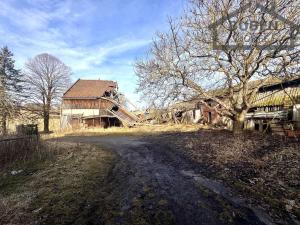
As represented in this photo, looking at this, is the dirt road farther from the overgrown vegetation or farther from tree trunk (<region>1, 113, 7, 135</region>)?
tree trunk (<region>1, 113, 7, 135</region>)

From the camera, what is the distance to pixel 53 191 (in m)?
6.23

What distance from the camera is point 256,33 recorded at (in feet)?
35.8

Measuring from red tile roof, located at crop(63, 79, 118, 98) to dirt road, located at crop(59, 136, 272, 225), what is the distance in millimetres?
28246

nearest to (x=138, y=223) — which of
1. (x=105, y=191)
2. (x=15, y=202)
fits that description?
(x=105, y=191)

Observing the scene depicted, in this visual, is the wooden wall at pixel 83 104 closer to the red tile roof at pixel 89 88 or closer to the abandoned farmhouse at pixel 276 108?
the red tile roof at pixel 89 88

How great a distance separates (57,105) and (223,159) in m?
34.2

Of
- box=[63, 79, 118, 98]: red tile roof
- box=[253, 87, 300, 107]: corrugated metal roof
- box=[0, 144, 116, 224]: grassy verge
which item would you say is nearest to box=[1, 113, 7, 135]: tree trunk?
box=[0, 144, 116, 224]: grassy verge

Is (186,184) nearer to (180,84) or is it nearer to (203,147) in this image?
(203,147)

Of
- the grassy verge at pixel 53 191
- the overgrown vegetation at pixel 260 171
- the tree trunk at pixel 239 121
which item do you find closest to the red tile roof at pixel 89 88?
the tree trunk at pixel 239 121

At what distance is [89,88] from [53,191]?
3152 cm

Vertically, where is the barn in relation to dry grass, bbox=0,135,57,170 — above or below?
above

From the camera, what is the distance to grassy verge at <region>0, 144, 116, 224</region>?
473 cm

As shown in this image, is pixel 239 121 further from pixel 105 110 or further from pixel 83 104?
pixel 83 104

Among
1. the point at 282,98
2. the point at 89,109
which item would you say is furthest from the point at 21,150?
the point at 89,109
